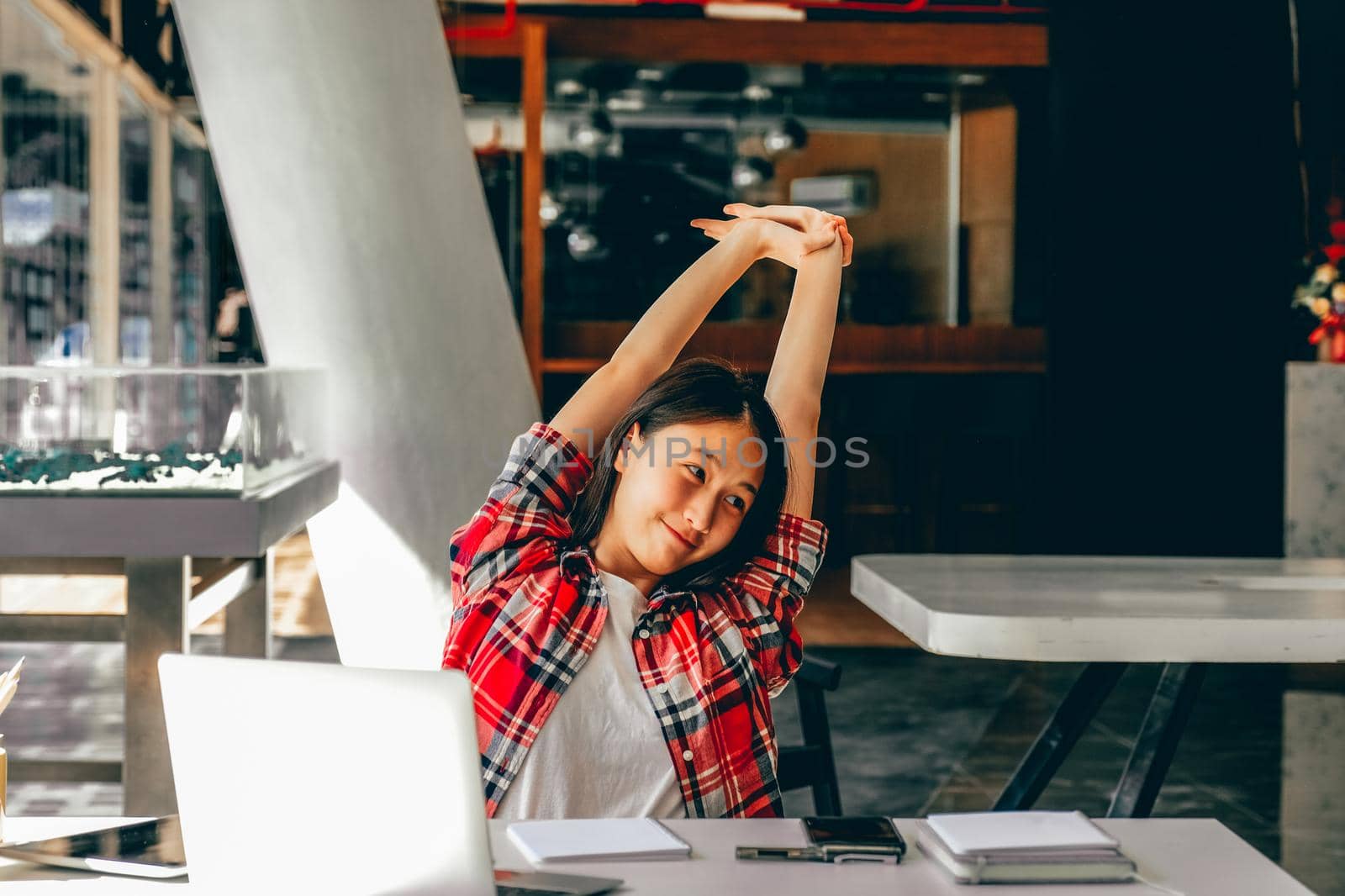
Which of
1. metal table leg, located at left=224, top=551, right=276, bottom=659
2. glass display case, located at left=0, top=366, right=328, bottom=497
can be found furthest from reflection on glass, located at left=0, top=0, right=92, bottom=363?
glass display case, located at left=0, top=366, right=328, bottom=497

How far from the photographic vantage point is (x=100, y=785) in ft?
12.3

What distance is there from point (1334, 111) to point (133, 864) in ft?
21.4

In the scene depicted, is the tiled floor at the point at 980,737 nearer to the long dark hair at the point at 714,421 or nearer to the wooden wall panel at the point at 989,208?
the long dark hair at the point at 714,421

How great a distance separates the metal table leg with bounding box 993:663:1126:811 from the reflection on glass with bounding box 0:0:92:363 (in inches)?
265

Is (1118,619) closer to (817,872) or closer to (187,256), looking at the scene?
(817,872)

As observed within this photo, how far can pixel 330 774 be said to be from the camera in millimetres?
1004

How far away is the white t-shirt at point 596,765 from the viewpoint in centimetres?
171

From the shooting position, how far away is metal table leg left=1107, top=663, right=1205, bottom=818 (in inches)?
93.2

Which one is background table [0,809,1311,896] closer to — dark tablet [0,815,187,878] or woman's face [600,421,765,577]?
dark tablet [0,815,187,878]

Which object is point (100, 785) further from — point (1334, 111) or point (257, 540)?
point (1334, 111)

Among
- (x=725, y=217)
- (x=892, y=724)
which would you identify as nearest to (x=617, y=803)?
(x=725, y=217)

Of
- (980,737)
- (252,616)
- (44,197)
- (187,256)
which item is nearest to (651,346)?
(252,616)

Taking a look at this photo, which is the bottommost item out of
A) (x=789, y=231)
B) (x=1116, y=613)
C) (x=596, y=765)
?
(x=596, y=765)

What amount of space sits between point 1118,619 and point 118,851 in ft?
4.64
